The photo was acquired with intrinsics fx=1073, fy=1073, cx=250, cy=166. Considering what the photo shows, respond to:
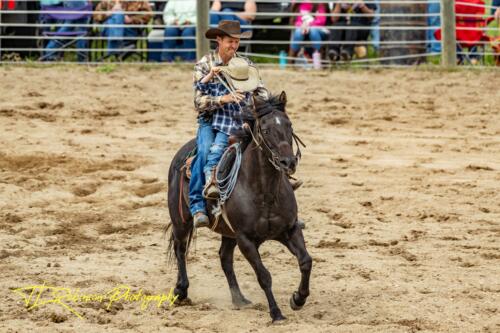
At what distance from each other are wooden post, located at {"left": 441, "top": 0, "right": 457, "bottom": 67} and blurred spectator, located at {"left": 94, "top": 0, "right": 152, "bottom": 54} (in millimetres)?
4911

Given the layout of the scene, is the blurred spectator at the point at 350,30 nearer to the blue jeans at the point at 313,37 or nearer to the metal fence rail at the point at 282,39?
the metal fence rail at the point at 282,39

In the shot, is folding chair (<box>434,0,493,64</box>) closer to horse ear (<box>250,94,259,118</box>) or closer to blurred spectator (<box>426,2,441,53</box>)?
blurred spectator (<box>426,2,441,53</box>)

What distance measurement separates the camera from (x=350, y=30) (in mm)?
18000

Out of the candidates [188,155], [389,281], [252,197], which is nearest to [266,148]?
[252,197]

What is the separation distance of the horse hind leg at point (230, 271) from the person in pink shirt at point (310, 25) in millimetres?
9253

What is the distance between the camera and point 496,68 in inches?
677

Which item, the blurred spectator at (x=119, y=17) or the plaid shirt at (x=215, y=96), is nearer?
the plaid shirt at (x=215, y=96)

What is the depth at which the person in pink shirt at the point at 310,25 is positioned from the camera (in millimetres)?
17828

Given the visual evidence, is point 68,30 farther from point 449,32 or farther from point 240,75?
point 240,75

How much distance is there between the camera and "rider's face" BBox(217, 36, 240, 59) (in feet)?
27.7

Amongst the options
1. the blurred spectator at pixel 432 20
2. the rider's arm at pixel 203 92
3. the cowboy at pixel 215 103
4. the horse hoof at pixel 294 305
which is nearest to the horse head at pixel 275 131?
the cowboy at pixel 215 103

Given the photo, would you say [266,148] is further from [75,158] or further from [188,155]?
[75,158]

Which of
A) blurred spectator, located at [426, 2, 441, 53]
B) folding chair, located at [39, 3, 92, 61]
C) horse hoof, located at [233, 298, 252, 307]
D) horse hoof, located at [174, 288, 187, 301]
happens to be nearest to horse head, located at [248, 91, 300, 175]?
horse hoof, located at [233, 298, 252, 307]

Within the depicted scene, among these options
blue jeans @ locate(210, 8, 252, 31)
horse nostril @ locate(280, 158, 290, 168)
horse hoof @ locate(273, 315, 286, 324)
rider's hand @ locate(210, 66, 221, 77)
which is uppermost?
blue jeans @ locate(210, 8, 252, 31)
